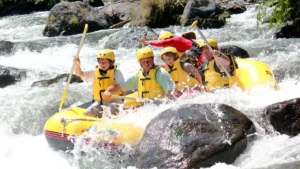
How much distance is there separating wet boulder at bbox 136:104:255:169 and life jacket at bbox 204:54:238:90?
3.81ft

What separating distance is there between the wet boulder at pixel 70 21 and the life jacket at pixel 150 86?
9344 millimetres

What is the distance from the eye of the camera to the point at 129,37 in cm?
1248

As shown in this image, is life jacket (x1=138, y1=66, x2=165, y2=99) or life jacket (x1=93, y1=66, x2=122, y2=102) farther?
life jacket (x1=93, y1=66, x2=122, y2=102)

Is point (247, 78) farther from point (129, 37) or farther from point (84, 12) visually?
point (84, 12)

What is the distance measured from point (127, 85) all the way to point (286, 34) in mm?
6522

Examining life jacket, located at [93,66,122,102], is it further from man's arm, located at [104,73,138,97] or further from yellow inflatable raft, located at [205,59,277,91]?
yellow inflatable raft, located at [205,59,277,91]

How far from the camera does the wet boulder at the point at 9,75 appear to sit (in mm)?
10023

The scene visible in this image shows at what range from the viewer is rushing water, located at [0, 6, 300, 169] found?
5242mm

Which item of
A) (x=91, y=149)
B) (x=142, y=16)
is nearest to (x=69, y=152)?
(x=91, y=149)

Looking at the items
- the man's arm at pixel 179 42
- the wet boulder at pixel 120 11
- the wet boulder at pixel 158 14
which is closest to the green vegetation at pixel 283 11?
the man's arm at pixel 179 42

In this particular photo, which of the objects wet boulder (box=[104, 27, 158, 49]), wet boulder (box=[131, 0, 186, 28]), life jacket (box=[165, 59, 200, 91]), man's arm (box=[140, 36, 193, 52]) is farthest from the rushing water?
man's arm (box=[140, 36, 193, 52])

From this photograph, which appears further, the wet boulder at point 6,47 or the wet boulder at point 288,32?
the wet boulder at point 6,47

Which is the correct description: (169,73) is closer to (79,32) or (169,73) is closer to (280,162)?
(280,162)

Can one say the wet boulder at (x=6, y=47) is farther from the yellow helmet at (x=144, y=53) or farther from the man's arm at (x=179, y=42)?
the yellow helmet at (x=144, y=53)
